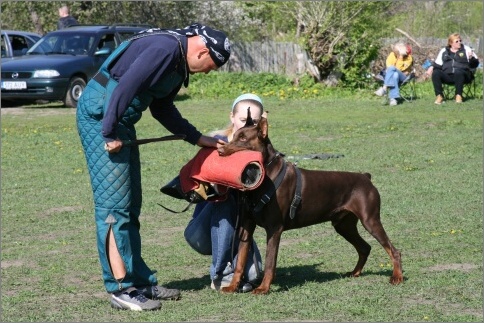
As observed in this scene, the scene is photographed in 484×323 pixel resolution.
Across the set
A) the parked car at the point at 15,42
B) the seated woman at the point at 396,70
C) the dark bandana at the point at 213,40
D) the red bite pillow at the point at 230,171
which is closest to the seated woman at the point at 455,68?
the seated woman at the point at 396,70

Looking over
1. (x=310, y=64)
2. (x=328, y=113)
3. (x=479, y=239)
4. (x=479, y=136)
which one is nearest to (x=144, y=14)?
(x=310, y=64)

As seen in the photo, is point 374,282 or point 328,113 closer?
point 374,282

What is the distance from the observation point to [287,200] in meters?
6.29

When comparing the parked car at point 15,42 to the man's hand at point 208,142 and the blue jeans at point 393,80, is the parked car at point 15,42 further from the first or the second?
the man's hand at point 208,142

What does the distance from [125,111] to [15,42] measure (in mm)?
20025

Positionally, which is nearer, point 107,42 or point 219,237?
point 219,237

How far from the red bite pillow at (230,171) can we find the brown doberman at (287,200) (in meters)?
0.08

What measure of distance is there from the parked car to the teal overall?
61.3 ft

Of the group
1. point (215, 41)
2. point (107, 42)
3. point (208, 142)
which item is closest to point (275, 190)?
point (208, 142)

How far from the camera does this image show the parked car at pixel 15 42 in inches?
944

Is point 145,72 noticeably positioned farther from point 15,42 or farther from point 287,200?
point 15,42

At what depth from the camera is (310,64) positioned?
26.0 m

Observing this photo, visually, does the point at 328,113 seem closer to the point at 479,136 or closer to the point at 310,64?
the point at 479,136

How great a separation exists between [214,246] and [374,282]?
1.15m
